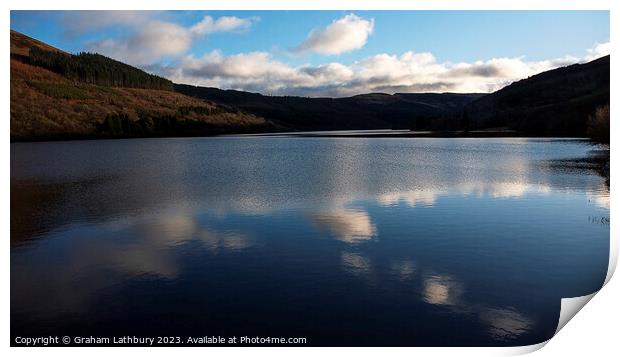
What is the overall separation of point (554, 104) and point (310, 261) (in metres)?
150

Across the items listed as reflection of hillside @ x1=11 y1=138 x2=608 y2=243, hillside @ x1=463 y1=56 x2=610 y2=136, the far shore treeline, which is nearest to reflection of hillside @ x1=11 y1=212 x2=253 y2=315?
reflection of hillside @ x1=11 y1=138 x2=608 y2=243

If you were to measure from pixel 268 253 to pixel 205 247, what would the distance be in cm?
250

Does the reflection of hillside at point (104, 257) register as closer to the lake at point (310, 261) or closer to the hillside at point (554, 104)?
the lake at point (310, 261)

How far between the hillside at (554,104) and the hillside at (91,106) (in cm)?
9170

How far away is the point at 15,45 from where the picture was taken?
17538 centimetres

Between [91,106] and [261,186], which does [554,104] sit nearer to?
[91,106]

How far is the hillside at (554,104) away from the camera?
101312mm

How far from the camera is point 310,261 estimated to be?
15367mm

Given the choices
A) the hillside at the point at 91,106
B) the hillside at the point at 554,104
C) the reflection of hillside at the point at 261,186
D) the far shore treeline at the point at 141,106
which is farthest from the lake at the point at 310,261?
the hillside at the point at 91,106

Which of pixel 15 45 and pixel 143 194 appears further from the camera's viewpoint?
pixel 15 45

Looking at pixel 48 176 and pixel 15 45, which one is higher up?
pixel 15 45

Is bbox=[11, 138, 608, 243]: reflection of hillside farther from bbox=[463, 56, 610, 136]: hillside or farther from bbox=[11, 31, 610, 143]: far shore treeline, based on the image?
bbox=[463, 56, 610, 136]: hillside
